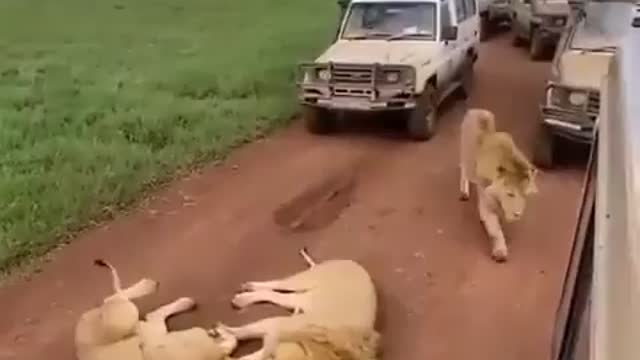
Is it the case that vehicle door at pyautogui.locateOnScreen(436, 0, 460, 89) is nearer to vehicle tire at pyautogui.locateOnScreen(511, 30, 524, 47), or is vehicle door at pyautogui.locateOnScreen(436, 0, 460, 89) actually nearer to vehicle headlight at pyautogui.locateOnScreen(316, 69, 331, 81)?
vehicle headlight at pyautogui.locateOnScreen(316, 69, 331, 81)

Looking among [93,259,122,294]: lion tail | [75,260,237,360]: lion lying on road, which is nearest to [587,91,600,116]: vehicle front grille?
[93,259,122,294]: lion tail

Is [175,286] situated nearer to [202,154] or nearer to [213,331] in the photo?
[213,331]

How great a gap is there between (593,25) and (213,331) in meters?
7.20

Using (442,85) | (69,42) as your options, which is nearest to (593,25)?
(442,85)

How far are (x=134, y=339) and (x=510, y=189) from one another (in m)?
3.42

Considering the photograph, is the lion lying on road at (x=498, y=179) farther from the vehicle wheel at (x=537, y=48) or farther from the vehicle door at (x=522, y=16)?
the vehicle door at (x=522, y=16)

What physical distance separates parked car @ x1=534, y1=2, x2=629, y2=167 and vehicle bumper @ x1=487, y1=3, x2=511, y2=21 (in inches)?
415

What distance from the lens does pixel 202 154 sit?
11086mm

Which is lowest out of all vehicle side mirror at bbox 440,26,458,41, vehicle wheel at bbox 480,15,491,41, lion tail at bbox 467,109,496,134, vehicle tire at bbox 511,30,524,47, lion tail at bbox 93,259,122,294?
lion tail at bbox 93,259,122,294

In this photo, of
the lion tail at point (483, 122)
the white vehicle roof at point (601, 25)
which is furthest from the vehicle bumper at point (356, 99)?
the lion tail at point (483, 122)

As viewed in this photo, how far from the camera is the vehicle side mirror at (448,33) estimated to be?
12828mm

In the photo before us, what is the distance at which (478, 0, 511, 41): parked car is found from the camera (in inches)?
861

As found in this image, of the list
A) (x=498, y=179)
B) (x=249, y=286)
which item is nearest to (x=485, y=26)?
(x=498, y=179)

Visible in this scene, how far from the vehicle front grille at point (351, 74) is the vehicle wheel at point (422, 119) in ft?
2.09
